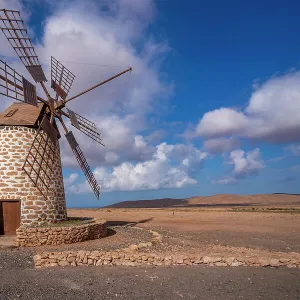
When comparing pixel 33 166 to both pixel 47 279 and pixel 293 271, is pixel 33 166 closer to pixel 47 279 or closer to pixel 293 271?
pixel 47 279

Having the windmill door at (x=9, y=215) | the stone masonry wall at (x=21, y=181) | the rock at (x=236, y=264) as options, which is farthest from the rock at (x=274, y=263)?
the windmill door at (x=9, y=215)

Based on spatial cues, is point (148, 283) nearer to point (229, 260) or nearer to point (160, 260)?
point (160, 260)

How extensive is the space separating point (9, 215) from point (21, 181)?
5.46 ft

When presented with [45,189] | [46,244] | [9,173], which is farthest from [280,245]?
[9,173]

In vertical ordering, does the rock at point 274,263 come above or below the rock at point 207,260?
below

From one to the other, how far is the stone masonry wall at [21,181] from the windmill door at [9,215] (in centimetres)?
31

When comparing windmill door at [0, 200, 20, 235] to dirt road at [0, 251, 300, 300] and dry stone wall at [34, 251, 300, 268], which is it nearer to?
dirt road at [0, 251, 300, 300]

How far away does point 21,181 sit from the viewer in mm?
14266

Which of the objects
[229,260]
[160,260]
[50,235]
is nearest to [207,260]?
[229,260]

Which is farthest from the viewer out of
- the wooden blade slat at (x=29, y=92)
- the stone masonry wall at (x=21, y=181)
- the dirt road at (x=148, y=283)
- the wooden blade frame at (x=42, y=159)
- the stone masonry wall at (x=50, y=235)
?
the wooden blade frame at (x=42, y=159)

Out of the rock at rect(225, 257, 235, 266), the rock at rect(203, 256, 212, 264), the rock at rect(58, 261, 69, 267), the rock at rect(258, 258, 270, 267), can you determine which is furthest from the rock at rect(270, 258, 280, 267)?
the rock at rect(58, 261, 69, 267)

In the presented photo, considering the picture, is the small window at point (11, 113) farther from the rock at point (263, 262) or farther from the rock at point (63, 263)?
the rock at point (263, 262)

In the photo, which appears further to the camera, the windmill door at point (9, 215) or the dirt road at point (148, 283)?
the windmill door at point (9, 215)

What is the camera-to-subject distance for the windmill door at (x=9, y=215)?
46.7 ft
